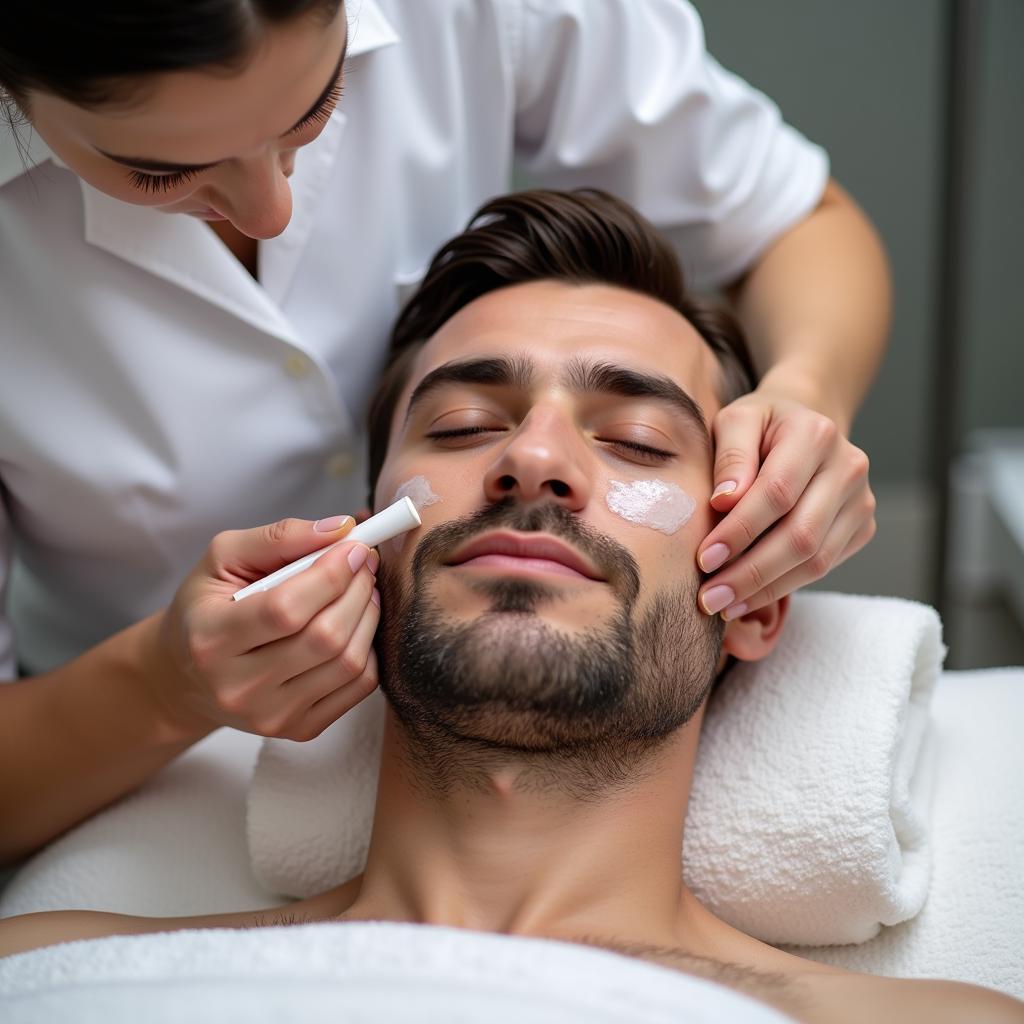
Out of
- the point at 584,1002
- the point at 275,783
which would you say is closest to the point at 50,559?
the point at 275,783

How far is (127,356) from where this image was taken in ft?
4.27

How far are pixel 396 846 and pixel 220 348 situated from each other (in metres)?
0.63

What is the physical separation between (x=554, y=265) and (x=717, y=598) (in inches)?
19.2

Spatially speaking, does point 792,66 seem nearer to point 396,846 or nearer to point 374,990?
point 396,846

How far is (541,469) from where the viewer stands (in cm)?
106

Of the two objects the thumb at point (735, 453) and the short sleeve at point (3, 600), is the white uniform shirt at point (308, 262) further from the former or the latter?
the thumb at point (735, 453)

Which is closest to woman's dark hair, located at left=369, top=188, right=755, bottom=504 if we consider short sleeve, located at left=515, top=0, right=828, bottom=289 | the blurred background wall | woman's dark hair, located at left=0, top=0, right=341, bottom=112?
short sleeve, located at left=515, top=0, right=828, bottom=289

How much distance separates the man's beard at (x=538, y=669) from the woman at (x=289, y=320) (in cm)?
5

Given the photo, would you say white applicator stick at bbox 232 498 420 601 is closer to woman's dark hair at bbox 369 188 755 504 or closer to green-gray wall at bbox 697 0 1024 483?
woman's dark hair at bbox 369 188 755 504

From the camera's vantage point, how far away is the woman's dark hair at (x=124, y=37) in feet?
2.50

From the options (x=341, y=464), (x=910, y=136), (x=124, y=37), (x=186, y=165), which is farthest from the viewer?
(x=910, y=136)

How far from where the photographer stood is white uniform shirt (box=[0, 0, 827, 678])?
4.21 feet

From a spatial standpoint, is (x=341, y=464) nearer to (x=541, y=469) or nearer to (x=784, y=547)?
(x=541, y=469)

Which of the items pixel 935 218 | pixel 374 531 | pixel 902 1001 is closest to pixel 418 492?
pixel 374 531
